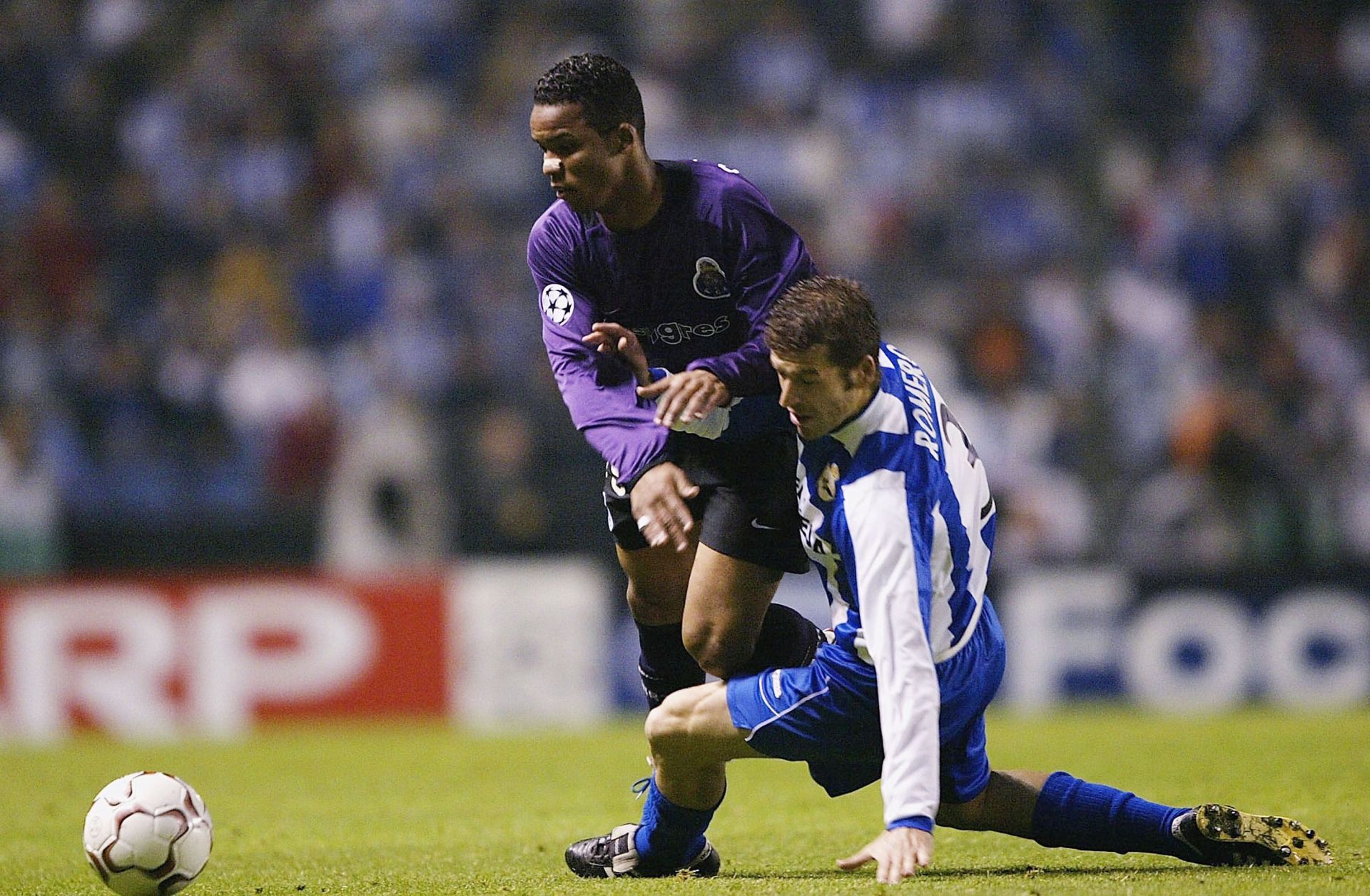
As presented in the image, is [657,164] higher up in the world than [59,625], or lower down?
higher up

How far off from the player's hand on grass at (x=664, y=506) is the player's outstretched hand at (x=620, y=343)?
20.2 inches

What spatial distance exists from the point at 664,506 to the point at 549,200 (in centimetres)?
867

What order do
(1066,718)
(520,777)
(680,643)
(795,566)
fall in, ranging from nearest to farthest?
(795,566)
(680,643)
(520,777)
(1066,718)

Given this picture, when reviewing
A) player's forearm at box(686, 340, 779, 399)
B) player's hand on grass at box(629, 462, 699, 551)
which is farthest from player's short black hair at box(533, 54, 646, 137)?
player's hand on grass at box(629, 462, 699, 551)

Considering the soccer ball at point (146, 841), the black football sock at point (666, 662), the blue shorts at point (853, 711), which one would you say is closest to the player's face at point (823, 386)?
the blue shorts at point (853, 711)

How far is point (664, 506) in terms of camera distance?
→ 4.02m

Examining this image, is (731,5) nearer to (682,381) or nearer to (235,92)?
(235,92)

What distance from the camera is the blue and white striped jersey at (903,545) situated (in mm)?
3684

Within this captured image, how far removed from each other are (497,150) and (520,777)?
6257 millimetres

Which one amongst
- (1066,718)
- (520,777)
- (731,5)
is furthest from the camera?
(731,5)

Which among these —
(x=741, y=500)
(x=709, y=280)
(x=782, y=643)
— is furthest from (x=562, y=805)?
(x=709, y=280)

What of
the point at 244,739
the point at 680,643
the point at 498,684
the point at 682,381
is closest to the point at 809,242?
the point at 498,684

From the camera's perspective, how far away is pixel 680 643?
516 centimetres

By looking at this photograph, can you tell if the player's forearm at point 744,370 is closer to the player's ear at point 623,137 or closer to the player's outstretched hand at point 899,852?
the player's ear at point 623,137
